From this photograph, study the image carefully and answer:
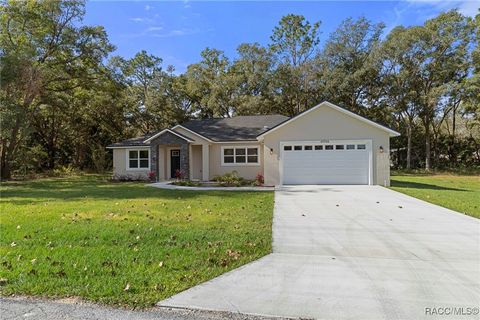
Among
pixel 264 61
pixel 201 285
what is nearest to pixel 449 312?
pixel 201 285

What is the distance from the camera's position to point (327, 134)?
16344 millimetres

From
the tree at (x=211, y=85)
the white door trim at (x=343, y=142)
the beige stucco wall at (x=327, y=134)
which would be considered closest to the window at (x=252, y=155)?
the beige stucco wall at (x=327, y=134)

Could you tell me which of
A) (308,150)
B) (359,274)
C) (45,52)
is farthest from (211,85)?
(359,274)

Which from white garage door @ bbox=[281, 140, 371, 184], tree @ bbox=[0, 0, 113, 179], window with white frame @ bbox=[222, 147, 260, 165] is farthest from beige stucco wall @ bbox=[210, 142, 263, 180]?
tree @ bbox=[0, 0, 113, 179]

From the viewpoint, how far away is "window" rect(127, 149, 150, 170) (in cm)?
2097

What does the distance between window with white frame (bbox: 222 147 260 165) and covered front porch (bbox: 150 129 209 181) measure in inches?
45.5

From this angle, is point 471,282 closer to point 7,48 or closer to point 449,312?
point 449,312

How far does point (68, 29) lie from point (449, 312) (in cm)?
2574

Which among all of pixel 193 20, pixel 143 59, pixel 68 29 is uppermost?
pixel 143 59

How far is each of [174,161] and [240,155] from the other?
4523mm

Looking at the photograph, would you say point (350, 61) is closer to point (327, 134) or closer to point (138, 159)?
point (327, 134)

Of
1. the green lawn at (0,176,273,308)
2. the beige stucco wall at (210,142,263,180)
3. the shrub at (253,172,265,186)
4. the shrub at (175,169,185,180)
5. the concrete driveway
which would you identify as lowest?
the concrete driveway

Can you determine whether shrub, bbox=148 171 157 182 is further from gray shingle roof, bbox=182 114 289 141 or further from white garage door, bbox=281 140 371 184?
white garage door, bbox=281 140 371 184

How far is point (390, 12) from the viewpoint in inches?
531
